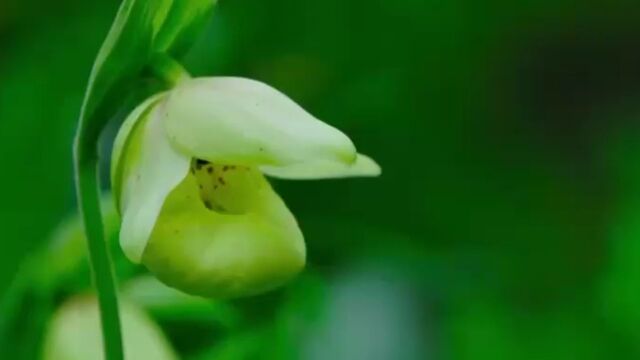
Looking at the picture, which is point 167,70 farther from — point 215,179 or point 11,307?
point 11,307

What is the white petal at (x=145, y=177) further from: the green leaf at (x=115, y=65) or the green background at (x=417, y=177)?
the green background at (x=417, y=177)

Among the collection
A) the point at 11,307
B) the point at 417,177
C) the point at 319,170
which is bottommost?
the point at 417,177

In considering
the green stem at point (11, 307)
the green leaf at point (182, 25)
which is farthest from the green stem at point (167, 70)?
the green stem at point (11, 307)

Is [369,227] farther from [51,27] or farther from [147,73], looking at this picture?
[147,73]

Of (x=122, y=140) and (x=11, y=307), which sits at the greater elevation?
(x=122, y=140)

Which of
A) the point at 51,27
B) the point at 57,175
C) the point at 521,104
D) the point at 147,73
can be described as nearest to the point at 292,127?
the point at 147,73

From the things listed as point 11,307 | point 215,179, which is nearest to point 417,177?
point 11,307
